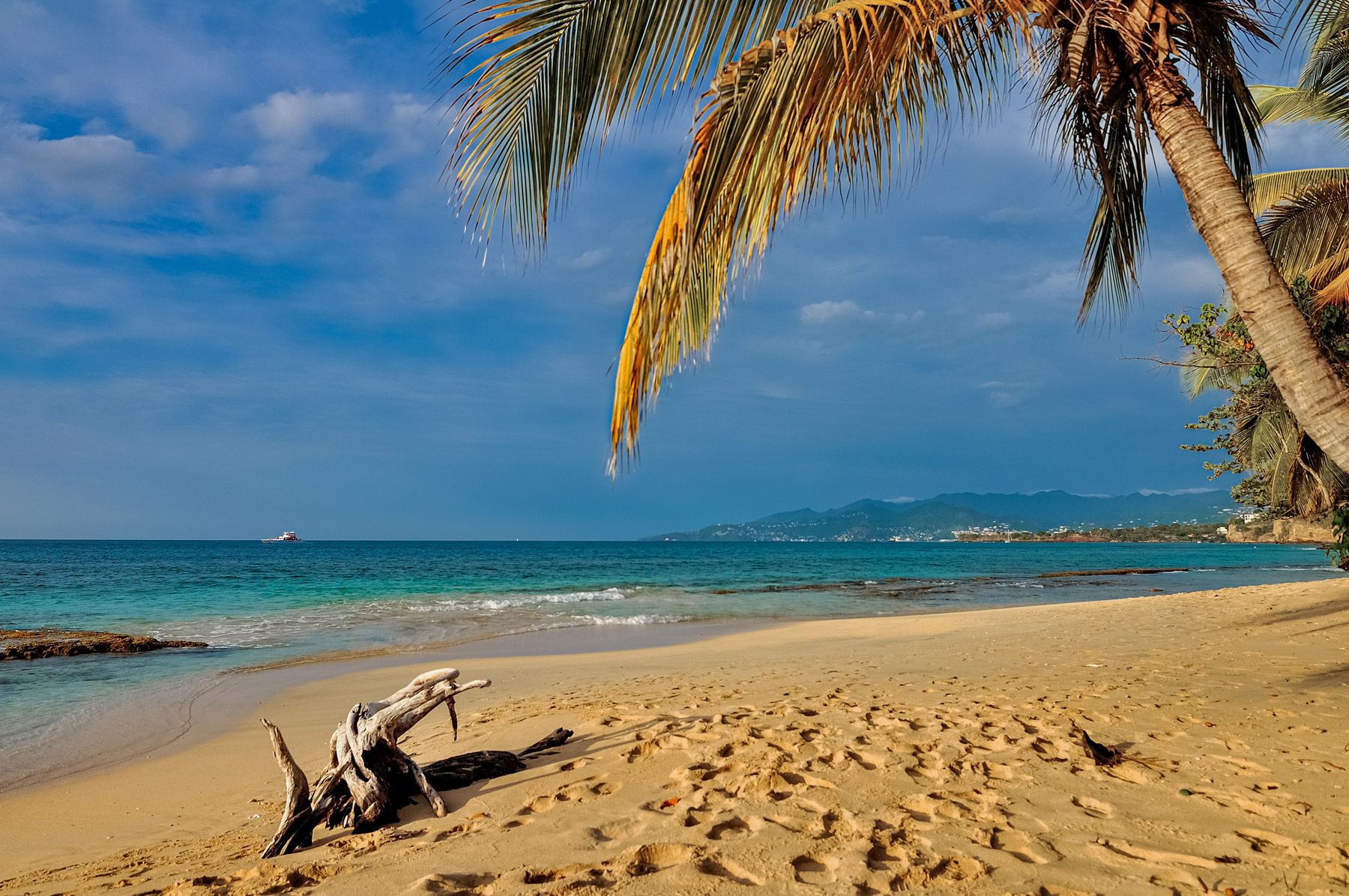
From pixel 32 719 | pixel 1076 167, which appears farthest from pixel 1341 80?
pixel 32 719

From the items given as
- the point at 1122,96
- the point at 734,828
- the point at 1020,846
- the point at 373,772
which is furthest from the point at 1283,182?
the point at 373,772

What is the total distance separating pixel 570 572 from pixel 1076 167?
40.3 meters

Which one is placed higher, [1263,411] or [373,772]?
[1263,411]

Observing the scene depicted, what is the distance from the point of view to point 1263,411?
12.2m

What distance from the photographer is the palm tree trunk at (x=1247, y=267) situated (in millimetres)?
3016

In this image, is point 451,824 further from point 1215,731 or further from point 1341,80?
point 1341,80

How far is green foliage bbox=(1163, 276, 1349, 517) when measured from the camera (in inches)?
385

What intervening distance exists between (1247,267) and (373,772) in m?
4.90

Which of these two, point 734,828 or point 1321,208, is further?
point 1321,208

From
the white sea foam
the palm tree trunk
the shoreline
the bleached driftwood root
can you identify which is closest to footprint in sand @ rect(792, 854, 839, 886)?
the bleached driftwood root

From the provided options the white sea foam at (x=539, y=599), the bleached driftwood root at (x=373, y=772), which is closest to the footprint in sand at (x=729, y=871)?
the bleached driftwood root at (x=373, y=772)

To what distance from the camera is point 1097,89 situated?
3.88 m

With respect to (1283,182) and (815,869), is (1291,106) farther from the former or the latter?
(815,869)

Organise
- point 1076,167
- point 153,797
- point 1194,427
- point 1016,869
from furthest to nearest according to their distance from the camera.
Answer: point 1194,427, point 153,797, point 1076,167, point 1016,869
